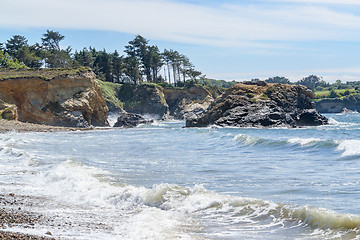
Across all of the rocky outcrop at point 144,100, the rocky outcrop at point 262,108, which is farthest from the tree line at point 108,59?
the rocky outcrop at point 262,108

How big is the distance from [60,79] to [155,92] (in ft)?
111

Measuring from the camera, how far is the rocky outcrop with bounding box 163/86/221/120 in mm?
84363

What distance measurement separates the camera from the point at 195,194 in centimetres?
1041

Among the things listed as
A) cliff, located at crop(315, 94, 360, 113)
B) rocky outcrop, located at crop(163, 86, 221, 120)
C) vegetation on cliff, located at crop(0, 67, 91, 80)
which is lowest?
cliff, located at crop(315, 94, 360, 113)

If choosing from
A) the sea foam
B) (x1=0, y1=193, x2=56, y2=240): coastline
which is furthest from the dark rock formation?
(x1=0, y1=193, x2=56, y2=240): coastline

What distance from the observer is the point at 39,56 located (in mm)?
76375

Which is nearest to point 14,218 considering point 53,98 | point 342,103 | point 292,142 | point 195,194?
point 195,194

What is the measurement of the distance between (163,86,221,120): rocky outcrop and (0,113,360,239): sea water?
65.0m

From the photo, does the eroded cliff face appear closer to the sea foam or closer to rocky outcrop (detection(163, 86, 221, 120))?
rocky outcrop (detection(163, 86, 221, 120))

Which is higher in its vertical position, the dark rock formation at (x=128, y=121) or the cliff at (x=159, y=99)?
the cliff at (x=159, y=99)

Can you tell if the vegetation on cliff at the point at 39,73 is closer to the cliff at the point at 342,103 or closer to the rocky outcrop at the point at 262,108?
the rocky outcrop at the point at 262,108

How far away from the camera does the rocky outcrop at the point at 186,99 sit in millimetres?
84363

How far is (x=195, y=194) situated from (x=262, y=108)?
116ft

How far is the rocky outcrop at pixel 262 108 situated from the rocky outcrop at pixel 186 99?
34.1 m
